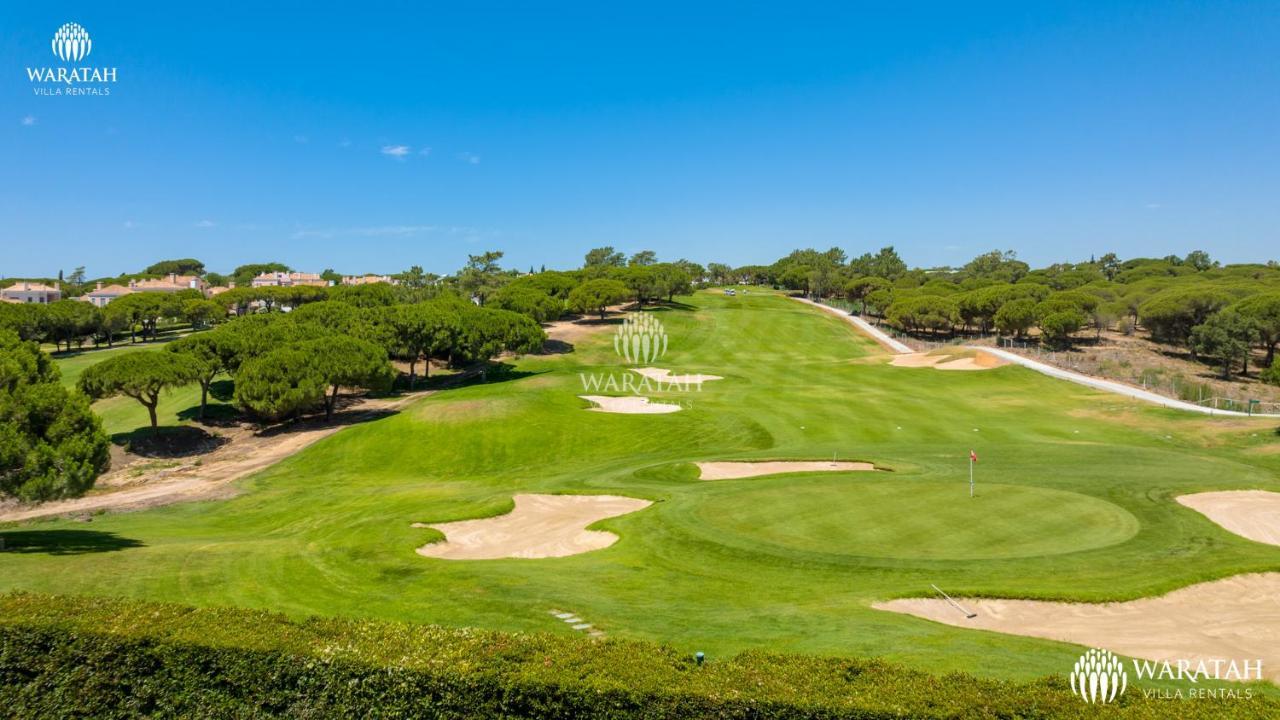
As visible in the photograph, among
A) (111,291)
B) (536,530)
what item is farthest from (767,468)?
(111,291)

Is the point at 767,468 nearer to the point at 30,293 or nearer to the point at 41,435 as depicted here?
the point at 41,435

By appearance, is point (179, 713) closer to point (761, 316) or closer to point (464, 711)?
point (464, 711)

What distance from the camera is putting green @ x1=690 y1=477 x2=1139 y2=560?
1850 centimetres

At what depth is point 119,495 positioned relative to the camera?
3281 centimetres

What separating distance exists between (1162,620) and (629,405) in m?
36.2

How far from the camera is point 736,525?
21.0 m

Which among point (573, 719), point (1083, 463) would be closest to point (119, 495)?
point (573, 719)

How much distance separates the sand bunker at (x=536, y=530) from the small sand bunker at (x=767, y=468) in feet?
19.2

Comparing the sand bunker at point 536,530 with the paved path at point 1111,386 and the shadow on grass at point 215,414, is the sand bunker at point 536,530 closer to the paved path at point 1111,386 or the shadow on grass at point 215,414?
the shadow on grass at point 215,414

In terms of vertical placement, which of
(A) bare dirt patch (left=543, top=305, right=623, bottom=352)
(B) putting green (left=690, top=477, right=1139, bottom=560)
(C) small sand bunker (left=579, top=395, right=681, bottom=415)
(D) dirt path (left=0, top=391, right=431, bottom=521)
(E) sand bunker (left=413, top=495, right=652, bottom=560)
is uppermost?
(A) bare dirt patch (left=543, top=305, right=623, bottom=352)

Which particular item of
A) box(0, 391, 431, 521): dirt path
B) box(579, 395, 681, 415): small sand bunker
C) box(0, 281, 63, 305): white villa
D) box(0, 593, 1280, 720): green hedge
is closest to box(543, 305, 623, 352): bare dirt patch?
box(0, 391, 431, 521): dirt path

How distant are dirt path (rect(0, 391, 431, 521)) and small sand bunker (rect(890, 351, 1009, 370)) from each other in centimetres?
5043

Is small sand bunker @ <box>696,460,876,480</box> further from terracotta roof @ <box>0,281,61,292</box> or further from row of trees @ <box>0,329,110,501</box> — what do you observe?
terracotta roof @ <box>0,281,61,292</box>

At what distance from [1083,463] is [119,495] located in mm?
46003
